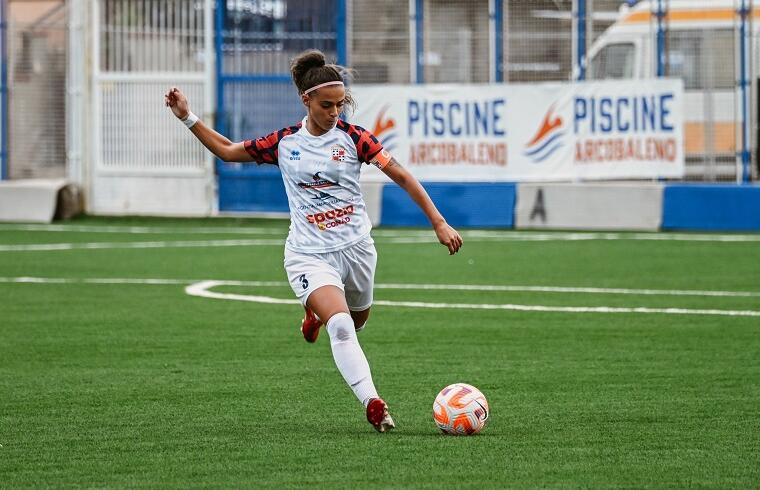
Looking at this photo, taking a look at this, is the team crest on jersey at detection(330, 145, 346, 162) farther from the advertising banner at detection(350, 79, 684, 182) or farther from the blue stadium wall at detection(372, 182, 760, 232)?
the advertising banner at detection(350, 79, 684, 182)

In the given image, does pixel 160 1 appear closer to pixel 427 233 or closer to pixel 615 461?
pixel 427 233

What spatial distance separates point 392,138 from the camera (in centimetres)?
2206

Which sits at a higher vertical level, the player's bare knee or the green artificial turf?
the player's bare knee

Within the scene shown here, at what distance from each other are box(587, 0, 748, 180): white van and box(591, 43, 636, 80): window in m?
0.31

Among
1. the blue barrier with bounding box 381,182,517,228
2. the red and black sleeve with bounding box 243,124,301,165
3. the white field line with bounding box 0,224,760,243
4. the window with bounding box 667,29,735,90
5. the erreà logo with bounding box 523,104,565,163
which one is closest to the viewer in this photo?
the red and black sleeve with bounding box 243,124,301,165

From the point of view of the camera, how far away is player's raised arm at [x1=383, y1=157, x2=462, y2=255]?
683cm

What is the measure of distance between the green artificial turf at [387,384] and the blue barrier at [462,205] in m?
5.47

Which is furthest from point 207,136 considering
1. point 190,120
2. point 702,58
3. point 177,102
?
point 702,58

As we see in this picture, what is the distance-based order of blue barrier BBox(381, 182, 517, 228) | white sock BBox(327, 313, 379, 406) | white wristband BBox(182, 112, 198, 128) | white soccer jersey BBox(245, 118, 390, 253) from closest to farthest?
white sock BBox(327, 313, 379, 406)
white soccer jersey BBox(245, 118, 390, 253)
white wristband BBox(182, 112, 198, 128)
blue barrier BBox(381, 182, 517, 228)

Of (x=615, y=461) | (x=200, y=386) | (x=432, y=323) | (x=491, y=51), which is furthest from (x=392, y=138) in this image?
(x=615, y=461)

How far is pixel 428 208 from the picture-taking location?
6941 millimetres

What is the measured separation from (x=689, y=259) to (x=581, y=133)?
5691 millimetres

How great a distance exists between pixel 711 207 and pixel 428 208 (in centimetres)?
1373

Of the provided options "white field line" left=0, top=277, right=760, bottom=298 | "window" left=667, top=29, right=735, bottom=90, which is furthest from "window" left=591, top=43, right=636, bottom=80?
"white field line" left=0, top=277, right=760, bottom=298
